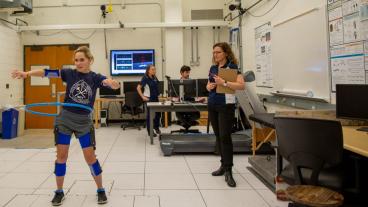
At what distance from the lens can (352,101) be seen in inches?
102

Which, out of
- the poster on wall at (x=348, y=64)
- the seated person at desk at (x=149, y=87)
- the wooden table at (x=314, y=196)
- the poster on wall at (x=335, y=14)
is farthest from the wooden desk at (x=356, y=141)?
the seated person at desk at (x=149, y=87)

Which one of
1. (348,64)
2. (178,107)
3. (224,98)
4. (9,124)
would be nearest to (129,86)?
(9,124)

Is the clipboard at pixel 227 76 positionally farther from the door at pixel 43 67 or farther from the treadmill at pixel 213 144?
the door at pixel 43 67

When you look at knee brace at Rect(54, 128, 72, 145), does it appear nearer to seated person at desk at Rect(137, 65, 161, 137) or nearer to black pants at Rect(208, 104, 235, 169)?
black pants at Rect(208, 104, 235, 169)

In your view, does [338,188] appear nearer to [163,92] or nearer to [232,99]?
[232,99]

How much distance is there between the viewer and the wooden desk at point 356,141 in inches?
70.8

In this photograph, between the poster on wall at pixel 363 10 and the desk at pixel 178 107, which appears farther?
the desk at pixel 178 107

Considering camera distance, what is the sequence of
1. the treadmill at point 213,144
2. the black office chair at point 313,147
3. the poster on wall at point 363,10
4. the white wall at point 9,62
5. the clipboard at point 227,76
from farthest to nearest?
the white wall at point 9,62, the treadmill at point 213,144, the clipboard at point 227,76, the poster on wall at point 363,10, the black office chair at point 313,147

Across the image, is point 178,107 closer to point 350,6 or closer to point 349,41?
point 349,41

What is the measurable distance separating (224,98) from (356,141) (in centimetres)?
141

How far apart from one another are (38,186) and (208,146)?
237cm

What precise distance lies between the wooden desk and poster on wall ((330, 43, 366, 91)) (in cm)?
71

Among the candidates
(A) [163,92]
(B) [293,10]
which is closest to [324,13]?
(B) [293,10]

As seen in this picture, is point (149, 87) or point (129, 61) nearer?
point (149, 87)
